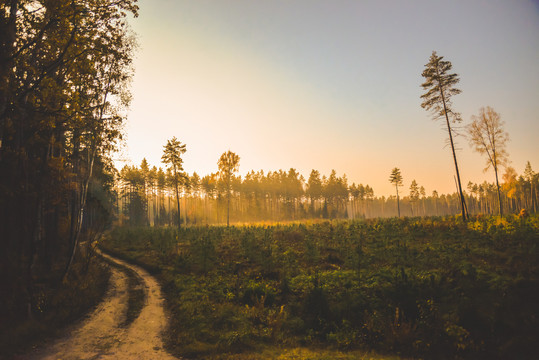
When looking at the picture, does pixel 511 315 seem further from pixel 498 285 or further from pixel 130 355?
pixel 130 355

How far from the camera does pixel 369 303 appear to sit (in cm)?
886

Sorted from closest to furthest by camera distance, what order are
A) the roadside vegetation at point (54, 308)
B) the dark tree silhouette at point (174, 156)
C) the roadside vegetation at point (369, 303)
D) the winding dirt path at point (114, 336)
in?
the roadside vegetation at point (369, 303) → the winding dirt path at point (114, 336) → the roadside vegetation at point (54, 308) → the dark tree silhouette at point (174, 156)

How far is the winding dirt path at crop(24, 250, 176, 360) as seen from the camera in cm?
726

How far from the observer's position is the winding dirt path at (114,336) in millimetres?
7262

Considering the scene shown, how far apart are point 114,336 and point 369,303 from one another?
30.7ft

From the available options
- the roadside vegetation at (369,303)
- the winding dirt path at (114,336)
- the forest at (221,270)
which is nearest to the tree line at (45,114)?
the forest at (221,270)

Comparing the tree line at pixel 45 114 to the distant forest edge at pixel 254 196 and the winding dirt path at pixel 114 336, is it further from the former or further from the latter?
the distant forest edge at pixel 254 196

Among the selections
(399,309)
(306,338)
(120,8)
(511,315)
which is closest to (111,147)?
(120,8)

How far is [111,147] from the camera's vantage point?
13.7 metres

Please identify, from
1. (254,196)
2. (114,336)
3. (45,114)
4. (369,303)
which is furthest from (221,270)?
(254,196)

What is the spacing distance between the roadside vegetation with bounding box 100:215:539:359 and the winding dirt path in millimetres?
683

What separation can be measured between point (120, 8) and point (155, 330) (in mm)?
13263

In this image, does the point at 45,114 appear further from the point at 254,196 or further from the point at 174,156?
the point at 254,196

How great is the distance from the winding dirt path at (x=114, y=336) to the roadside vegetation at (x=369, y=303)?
0.68m
